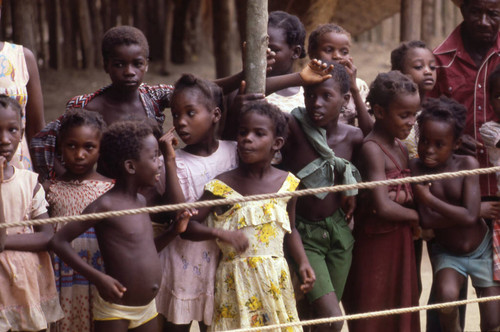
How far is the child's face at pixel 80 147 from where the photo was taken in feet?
10.6

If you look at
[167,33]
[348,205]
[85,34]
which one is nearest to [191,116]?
[348,205]

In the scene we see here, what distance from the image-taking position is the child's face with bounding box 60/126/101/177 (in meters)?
3.24

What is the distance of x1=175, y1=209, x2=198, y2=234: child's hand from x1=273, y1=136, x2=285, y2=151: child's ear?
0.47 meters

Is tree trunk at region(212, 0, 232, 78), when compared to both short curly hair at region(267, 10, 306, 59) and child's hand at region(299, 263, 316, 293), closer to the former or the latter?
short curly hair at region(267, 10, 306, 59)

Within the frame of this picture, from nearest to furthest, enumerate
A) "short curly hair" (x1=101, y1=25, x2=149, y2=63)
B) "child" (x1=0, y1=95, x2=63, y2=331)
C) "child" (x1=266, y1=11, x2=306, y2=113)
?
1. "child" (x1=0, y1=95, x2=63, y2=331)
2. "short curly hair" (x1=101, y1=25, x2=149, y2=63)
3. "child" (x1=266, y1=11, x2=306, y2=113)

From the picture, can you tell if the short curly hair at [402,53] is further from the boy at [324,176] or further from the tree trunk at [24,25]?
the tree trunk at [24,25]

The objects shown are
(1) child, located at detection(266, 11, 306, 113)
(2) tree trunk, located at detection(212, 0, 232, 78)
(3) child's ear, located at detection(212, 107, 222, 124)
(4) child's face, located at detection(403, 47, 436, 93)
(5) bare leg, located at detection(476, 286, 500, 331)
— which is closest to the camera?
(3) child's ear, located at detection(212, 107, 222, 124)

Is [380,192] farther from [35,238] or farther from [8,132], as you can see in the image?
[8,132]

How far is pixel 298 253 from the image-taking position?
3367mm

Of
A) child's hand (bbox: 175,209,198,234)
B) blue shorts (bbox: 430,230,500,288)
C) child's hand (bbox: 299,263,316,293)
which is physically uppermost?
child's hand (bbox: 175,209,198,234)

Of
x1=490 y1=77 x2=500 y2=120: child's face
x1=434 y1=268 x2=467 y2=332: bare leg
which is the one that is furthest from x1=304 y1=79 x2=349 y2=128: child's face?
x1=434 y1=268 x2=467 y2=332: bare leg

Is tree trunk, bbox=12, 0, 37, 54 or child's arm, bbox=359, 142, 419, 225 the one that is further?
tree trunk, bbox=12, 0, 37, 54

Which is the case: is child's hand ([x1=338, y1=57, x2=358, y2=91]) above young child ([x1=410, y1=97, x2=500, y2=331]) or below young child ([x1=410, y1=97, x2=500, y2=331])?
above

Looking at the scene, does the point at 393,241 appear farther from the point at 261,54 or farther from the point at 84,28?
the point at 84,28
